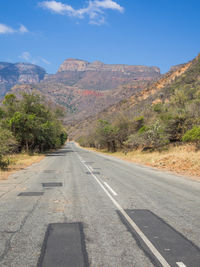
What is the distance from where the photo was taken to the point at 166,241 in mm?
4516

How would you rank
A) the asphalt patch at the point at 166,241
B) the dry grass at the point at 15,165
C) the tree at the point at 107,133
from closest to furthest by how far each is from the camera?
the asphalt patch at the point at 166,241, the dry grass at the point at 15,165, the tree at the point at 107,133

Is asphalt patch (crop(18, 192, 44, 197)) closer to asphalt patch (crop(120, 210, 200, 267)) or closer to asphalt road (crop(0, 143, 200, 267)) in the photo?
asphalt road (crop(0, 143, 200, 267))

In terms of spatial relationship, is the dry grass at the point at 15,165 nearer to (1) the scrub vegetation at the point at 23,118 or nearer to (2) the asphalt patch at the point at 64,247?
(1) the scrub vegetation at the point at 23,118

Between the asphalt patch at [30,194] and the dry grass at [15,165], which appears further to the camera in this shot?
the dry grass at [15,165]

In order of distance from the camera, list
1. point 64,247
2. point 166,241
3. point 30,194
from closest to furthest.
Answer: point 64,247
point 166,241
point 30,194

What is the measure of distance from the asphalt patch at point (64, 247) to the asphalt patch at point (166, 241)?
106 centimetres

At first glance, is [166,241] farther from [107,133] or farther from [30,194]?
[107,133]

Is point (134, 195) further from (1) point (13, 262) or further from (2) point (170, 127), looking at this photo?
(2) point (170, 127)

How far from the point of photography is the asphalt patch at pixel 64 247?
3.66 metres

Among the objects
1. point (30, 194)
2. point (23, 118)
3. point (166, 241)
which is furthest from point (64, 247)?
point (23, 118)

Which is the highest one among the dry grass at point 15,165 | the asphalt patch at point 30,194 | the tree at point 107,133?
the tree at point 107,133

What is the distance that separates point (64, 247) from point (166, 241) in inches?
72.2

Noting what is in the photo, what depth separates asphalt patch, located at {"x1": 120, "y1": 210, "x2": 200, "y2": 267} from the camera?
3.81m

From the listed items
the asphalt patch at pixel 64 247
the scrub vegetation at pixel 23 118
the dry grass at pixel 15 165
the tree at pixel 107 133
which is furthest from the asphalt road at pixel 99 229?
the tree at pixel 107 133
